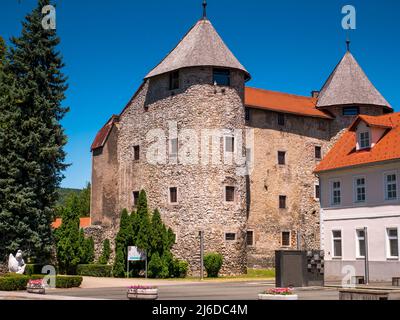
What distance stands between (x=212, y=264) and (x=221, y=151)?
26.7 feet

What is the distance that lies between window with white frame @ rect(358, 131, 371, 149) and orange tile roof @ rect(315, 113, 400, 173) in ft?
1.24

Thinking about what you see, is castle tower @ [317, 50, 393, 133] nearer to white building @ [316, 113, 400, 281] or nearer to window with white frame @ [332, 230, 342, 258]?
white building @ [316, 113, 400, 281]

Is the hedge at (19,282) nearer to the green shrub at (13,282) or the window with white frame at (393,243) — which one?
the green shrub at (13,282)

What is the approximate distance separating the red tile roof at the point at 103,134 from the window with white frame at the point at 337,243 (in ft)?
80.8

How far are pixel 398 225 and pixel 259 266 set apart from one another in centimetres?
2001

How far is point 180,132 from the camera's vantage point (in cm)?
4762

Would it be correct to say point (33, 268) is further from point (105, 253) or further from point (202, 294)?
point (202, 294)

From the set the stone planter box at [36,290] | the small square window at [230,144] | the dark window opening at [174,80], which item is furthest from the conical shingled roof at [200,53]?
the stone planter box at [36,290]

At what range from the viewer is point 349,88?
5766 centimetres

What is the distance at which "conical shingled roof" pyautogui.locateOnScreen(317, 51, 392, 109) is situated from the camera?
56656 mm

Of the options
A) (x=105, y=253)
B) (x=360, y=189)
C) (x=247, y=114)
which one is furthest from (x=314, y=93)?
(x=360, y=189)

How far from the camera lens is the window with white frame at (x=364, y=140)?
36562mm
